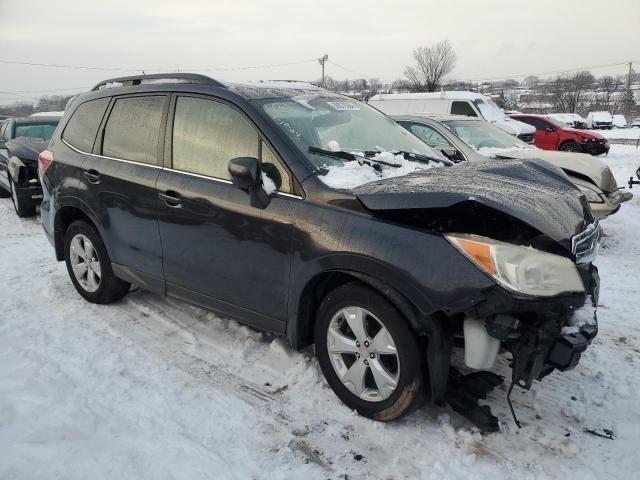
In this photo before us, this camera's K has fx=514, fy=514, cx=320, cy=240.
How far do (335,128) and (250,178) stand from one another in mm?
869

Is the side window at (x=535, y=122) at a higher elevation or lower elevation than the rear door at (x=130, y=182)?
higher

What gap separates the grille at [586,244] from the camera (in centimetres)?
267

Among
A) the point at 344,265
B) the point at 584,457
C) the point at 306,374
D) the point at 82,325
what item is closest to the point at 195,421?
the point at 306,374

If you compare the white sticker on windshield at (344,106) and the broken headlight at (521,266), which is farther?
the white sticker on windshield at (344,106)

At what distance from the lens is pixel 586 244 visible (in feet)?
9.29

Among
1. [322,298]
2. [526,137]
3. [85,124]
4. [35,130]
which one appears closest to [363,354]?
[322,298]

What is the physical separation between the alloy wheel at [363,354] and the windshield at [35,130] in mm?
9265

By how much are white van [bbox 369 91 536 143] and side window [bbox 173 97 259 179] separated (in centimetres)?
1016

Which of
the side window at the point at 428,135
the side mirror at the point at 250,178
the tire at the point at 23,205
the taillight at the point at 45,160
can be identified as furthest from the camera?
the tire at the point at 23,205

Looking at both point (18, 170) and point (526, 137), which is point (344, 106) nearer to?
point (18, 170)

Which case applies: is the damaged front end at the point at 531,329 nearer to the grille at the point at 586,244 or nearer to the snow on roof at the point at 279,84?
the grille at the point at 586,244

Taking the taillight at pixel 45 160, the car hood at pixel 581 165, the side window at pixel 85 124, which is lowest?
the car hood at pixel 581 165

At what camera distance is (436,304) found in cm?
247

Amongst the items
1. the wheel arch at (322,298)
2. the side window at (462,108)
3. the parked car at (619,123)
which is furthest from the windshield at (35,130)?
the parked car at (619,123)
